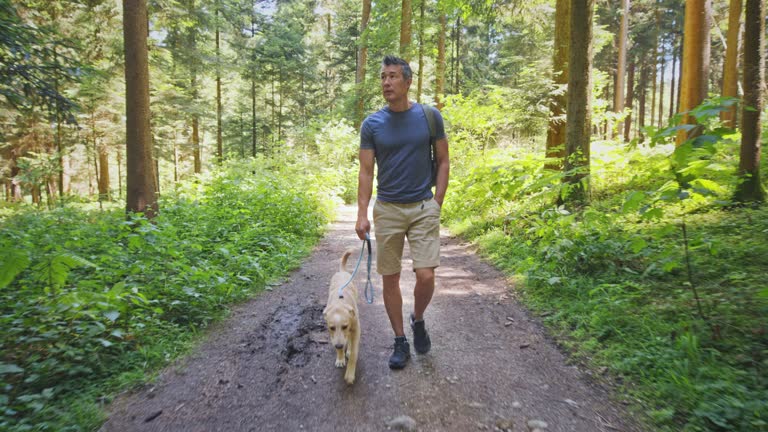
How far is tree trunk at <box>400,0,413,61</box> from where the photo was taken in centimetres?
1428

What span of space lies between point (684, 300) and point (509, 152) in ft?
24.3

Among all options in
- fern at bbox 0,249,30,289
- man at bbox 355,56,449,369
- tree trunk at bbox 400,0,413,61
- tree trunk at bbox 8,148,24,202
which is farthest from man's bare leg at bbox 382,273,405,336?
tree trunk at bbox 8,148,24,202

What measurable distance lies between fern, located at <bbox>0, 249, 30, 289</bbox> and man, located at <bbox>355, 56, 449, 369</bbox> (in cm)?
245

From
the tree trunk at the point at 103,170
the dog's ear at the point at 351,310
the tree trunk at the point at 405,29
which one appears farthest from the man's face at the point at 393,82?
the tree trunk at the point at 103,170

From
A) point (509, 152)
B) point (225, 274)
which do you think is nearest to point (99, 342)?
point (225, 274)

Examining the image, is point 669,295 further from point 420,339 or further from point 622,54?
point 622,54

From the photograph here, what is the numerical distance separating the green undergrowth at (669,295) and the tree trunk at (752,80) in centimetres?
50

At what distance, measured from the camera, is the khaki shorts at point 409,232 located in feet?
10.6

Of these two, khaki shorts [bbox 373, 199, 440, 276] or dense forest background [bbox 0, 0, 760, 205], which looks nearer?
khaki shorts [bbox 373, 199, 440, 276]

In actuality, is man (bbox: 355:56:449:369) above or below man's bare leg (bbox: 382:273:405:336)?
above

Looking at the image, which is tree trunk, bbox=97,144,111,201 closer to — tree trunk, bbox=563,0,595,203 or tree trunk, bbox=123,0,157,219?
tree trunk, bbox=123,0,157,219

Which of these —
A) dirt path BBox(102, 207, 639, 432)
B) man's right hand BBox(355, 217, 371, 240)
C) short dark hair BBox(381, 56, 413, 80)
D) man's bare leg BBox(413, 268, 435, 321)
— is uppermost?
short dark hair BBox(381, 56, 413, 80)

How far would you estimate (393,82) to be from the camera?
3.11 metres

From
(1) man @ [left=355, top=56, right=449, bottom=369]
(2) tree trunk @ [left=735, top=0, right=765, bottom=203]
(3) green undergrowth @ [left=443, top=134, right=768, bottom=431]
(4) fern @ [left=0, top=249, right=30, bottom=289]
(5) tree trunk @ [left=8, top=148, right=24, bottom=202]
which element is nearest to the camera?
(3) green undergrowth @ [left=443, top=134, right=768, bottom=431]
